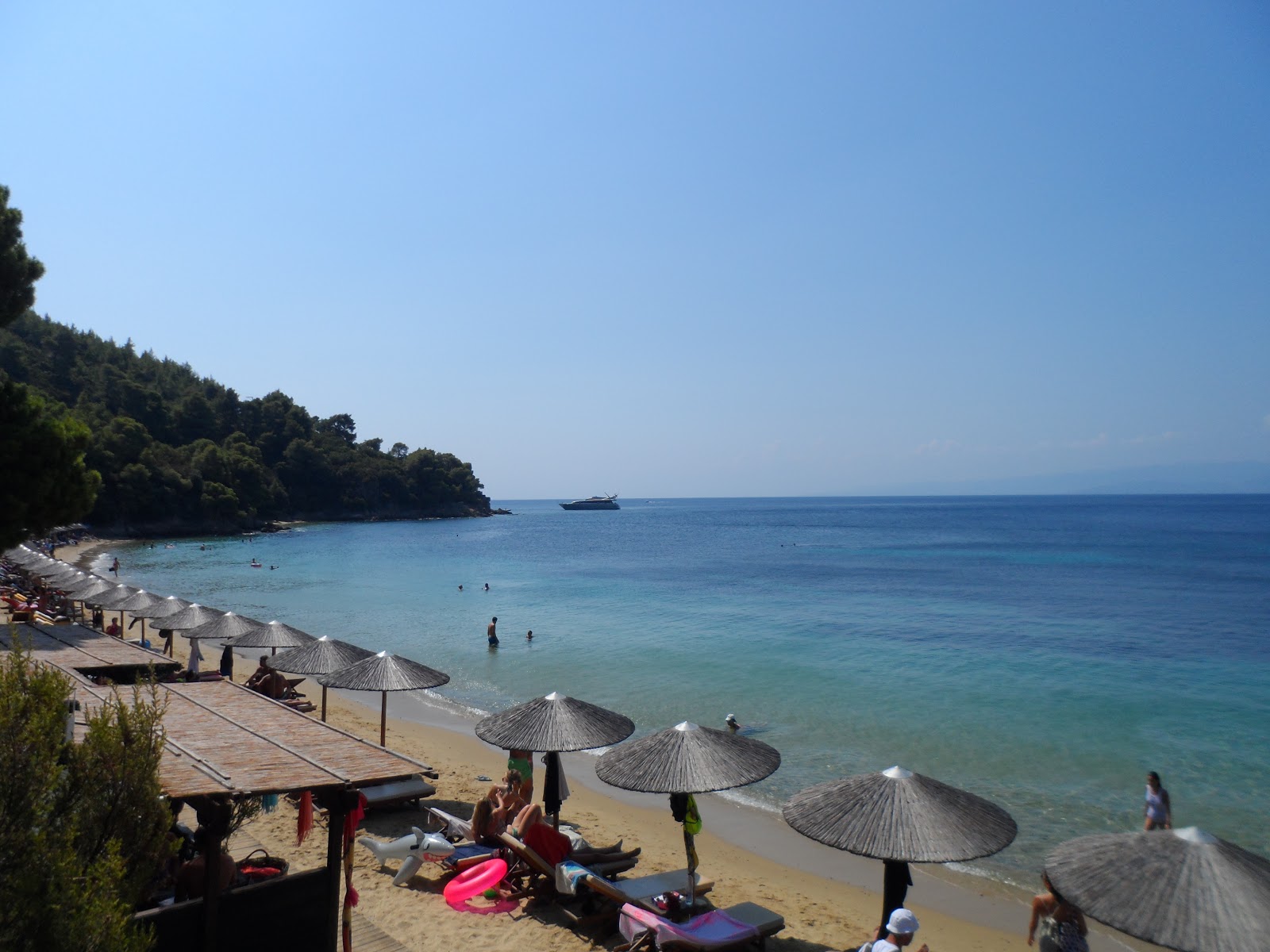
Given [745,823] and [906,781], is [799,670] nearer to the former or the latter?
[745,823]

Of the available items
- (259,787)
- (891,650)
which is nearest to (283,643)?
(259,787)

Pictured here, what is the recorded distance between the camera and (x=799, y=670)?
2280 cm

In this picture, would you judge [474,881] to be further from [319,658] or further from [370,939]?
[319,658]

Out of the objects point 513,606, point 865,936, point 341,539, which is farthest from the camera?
point 341,539

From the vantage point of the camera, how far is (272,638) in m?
15.0

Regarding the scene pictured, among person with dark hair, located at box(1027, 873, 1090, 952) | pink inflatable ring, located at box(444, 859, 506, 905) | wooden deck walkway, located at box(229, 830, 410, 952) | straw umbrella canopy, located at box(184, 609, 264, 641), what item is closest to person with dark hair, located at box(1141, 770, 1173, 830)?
person with dark hair, located at box(1027, 873, 1090, 952)

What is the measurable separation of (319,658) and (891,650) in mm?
18966

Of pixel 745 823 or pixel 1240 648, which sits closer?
pixel 745 823

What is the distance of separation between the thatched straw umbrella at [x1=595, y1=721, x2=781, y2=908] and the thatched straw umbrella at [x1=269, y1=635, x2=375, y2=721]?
6084 millimetres

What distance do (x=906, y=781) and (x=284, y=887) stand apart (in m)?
5.17

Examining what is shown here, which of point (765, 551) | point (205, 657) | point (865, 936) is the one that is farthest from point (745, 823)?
point (765, 551)

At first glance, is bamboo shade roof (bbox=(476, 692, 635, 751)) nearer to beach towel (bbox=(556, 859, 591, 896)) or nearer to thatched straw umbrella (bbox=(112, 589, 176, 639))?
beach towel (bbox=(556, 859, 591, 896))

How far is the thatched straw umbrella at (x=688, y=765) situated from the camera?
778 cm

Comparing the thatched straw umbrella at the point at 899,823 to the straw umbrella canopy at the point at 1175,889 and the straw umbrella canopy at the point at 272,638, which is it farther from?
the straw umbrella canopy at the point at 272,638
